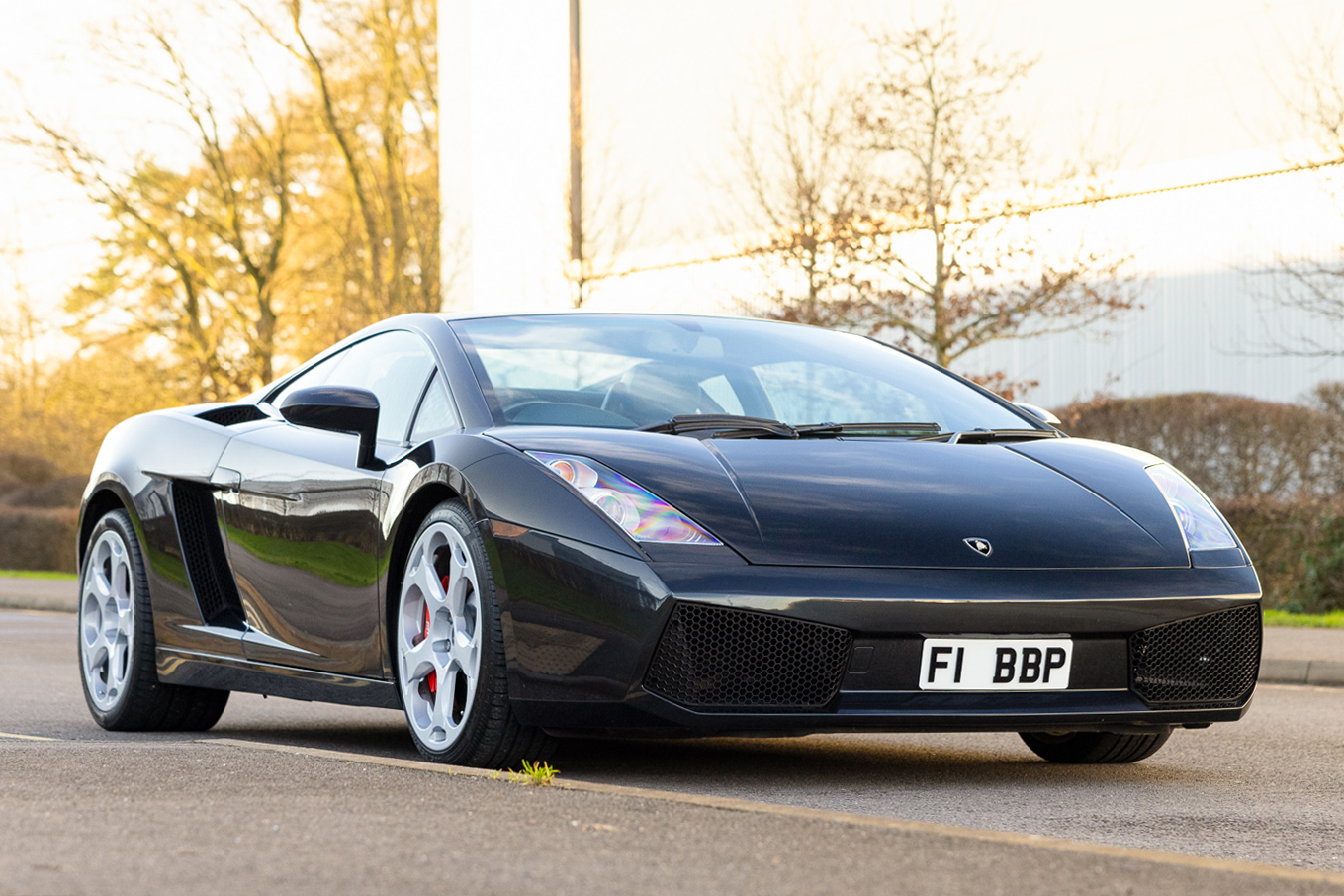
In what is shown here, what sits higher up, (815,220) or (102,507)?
(815,220)

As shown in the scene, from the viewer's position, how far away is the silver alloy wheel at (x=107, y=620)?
6.51 metres

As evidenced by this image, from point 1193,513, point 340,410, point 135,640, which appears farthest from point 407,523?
point 1193,513

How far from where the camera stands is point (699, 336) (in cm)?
572

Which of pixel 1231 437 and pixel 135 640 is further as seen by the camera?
pixel 1231 437

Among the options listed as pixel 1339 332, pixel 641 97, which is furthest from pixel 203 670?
pixel 641 97

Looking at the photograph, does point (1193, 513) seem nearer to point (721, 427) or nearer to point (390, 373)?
point (721, 427)

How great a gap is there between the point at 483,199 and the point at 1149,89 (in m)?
15.0

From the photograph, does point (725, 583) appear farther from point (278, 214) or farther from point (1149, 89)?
point (278, 214)

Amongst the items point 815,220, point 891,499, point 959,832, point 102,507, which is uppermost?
point 815,220

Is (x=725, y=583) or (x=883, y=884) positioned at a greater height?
(x=725, y=583)

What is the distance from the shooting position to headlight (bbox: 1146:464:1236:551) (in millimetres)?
4805

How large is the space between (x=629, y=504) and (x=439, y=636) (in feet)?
2.44

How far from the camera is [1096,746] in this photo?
541 centimetres

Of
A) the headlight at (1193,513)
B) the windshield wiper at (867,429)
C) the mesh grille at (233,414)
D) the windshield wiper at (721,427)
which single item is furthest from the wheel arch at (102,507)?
the headlight at (1193,513)
